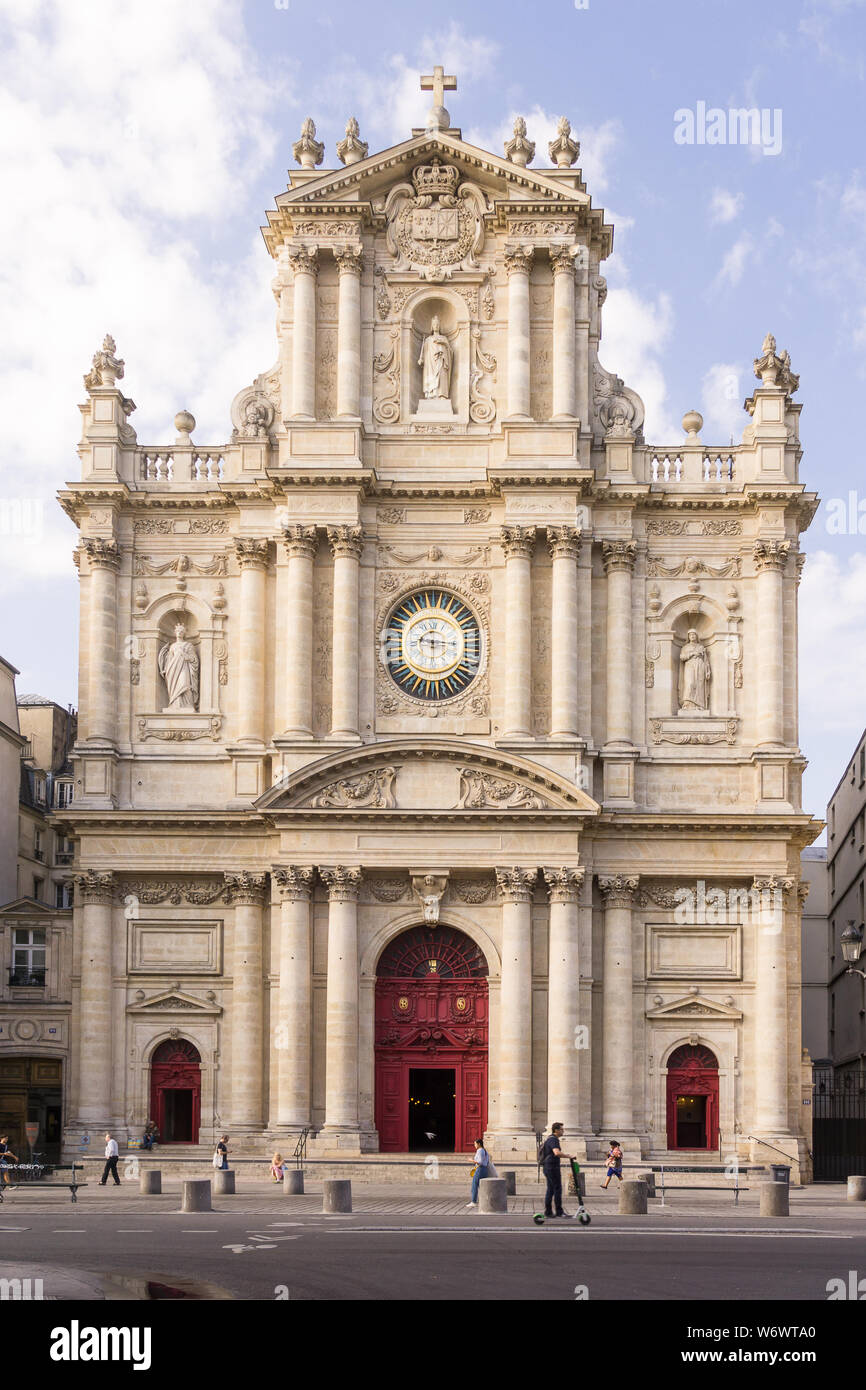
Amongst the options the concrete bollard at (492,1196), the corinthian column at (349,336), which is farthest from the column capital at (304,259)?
the concrete bollard at (492,1196)

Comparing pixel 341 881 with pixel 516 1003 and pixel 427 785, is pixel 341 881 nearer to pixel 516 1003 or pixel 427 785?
pixel 427 785

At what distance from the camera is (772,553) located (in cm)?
5425

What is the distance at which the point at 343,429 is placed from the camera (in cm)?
5450

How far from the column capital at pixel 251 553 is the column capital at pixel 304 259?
26.8ft

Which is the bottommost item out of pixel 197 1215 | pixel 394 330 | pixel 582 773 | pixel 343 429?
pixel 197 1215

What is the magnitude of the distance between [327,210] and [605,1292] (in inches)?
1541

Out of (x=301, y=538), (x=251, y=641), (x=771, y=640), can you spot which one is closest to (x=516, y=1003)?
(x=771, y=640)

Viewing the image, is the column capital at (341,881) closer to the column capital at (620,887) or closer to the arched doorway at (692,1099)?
the column capital at (620,887)

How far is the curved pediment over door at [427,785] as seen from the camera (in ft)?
169

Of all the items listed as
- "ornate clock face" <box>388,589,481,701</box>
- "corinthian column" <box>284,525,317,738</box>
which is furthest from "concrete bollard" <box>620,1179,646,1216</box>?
"ornate clock face" <box>388,589,481,701</box>

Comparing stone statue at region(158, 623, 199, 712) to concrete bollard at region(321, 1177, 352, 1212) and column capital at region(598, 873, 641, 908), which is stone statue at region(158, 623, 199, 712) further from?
concrete bollard at region(321, 1177, 352, 1212)
